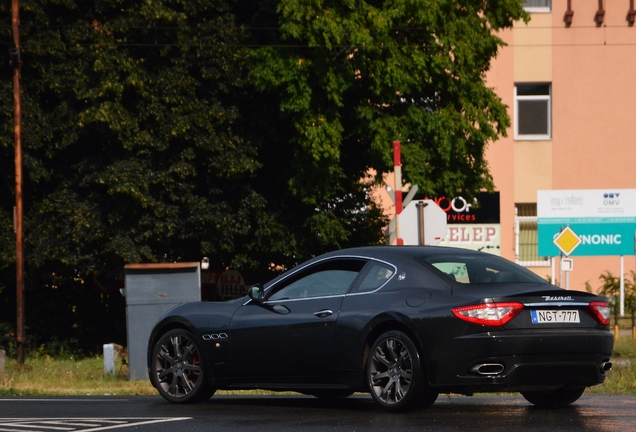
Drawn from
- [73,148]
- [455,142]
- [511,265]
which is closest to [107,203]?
[73,148]

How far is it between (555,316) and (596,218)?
2833 cm

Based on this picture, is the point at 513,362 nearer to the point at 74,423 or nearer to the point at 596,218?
the point at 74,423

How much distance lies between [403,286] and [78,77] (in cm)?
1783

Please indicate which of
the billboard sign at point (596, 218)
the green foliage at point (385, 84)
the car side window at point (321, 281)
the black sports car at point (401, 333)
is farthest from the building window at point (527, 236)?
the car side window at point (321, 281)

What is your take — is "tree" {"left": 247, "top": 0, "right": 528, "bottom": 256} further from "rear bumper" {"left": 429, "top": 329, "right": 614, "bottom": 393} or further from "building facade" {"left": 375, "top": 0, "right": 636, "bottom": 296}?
"rear bumper" {"left": 429, "top": 329, "right": 614, "bottom": 393}

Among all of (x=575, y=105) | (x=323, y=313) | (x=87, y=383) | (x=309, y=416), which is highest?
(x=575, y=105)

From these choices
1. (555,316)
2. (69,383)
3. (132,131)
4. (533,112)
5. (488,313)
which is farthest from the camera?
(533,112)

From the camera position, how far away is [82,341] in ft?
102

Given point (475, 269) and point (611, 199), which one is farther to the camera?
point (611, 199)

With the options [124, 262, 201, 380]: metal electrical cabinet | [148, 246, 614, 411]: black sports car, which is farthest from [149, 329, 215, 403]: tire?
[124, 262, 201, 380]: metal electrical cabinet

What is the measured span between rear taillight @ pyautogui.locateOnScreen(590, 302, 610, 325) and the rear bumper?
26 cm

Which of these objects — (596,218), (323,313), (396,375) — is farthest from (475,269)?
(596,218)

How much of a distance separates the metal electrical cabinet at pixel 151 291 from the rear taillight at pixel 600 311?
10054 mm

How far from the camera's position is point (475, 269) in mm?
10242
